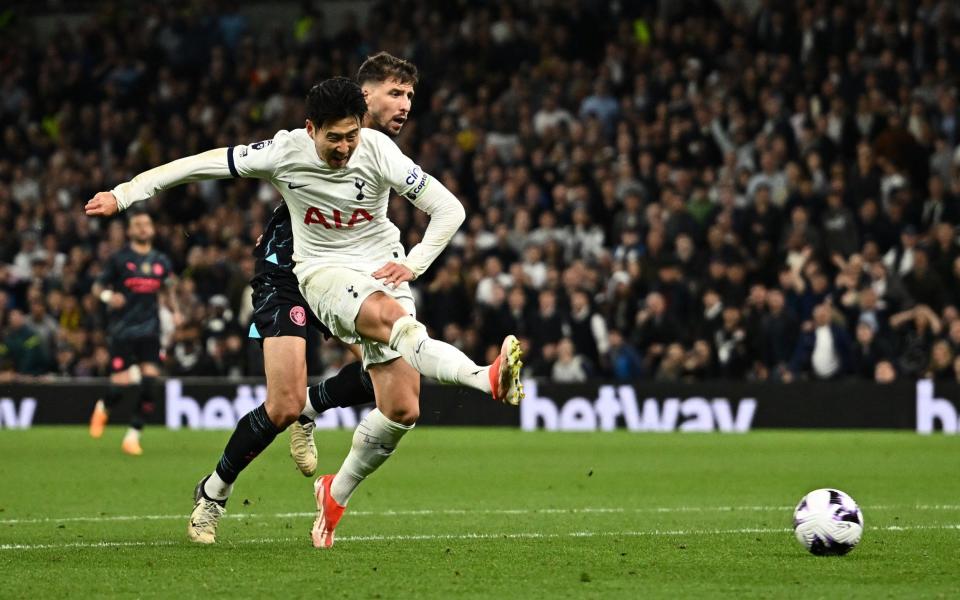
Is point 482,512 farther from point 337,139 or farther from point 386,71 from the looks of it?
point 337,139

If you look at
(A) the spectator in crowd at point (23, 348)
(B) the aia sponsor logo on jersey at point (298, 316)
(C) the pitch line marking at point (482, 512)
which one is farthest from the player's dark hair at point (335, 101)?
(A) the spectator in crowd at point (23, 348)

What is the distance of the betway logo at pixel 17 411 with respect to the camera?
2047 centimetres

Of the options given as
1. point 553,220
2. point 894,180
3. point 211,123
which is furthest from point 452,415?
point 211,123

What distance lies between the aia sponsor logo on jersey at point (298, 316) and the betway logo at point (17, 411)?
42.5 feet

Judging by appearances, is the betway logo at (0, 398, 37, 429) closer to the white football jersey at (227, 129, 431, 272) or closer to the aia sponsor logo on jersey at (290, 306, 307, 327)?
the aia sponsor logo on jersey at (290, 306, 307, 327)

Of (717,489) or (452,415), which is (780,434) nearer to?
(452,415)

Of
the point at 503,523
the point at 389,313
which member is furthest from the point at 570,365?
the point at 389,313

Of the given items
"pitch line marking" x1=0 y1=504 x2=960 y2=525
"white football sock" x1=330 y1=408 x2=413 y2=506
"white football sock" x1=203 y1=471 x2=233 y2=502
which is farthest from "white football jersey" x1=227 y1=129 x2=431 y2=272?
"pitch line marking" x1=0 y1=504 x2=960 y2=525

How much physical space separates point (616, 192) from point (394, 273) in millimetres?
13139

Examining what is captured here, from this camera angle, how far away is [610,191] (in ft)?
65.9

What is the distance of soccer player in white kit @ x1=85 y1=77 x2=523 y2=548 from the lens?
7500mm

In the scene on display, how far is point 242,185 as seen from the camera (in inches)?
936

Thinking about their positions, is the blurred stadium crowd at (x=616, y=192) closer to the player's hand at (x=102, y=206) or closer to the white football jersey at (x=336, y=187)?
the white football jersey at (x=336, y=187)

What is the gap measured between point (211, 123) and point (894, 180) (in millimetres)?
11065
